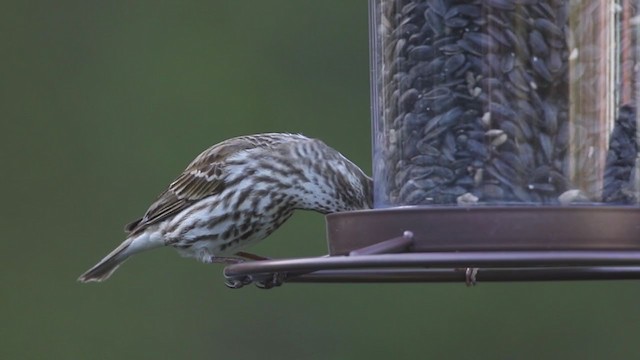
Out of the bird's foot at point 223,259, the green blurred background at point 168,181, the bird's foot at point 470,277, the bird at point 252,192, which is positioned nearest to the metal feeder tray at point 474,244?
the bird's foot at point 470,277

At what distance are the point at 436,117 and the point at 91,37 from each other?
9.00m

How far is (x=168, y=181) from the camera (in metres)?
13.4

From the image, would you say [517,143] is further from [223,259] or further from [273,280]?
[223,259]

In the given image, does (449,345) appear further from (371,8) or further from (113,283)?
(371,8)

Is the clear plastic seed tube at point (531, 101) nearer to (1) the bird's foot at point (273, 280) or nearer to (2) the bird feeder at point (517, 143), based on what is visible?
(2) the bird feeder at point (517, 143)

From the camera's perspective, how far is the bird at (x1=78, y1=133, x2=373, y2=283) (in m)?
7.21

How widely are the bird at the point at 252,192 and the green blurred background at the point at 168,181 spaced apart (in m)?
4.74

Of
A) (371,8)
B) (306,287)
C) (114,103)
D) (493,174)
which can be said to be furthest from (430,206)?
(114,103)

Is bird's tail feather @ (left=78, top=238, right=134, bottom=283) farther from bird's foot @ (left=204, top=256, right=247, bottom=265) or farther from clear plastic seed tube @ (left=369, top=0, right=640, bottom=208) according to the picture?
clear plastic seed tube @ (left=369, top=0, right=640, bottom=208)

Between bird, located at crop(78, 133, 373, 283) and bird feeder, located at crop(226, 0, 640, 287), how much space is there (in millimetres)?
1019

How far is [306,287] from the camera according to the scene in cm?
1322

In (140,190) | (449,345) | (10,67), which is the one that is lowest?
(449,345)

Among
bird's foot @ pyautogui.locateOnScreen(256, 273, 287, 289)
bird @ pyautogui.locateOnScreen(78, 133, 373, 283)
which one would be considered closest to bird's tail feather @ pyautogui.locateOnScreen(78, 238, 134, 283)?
bird @ pyautogui.locateOnScreen(78, 133, 373, 283)

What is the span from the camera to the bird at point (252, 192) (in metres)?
7.21
